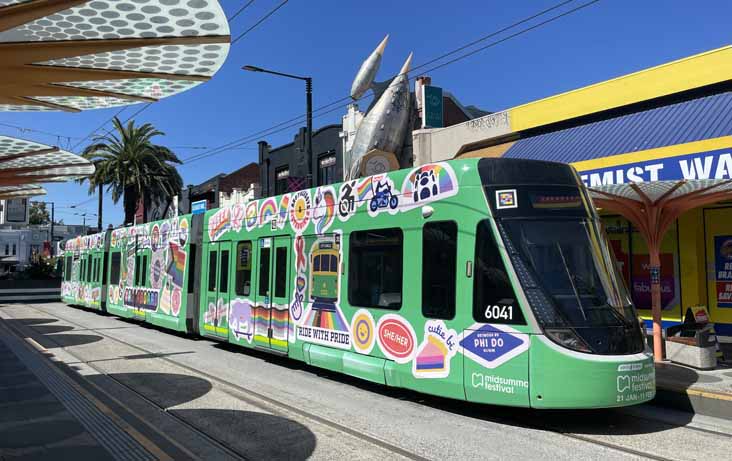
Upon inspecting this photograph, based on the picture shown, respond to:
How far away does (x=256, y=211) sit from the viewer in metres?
12.6

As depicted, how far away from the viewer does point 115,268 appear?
22.1 metres

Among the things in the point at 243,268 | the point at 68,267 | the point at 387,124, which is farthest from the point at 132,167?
the point at 243,268

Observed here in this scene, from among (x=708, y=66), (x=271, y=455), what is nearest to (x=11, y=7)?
(x=271, y=455)

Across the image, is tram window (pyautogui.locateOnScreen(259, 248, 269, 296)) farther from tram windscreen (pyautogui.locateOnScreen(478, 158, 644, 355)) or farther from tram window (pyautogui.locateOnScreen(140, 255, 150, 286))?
tram window (pyautogui.locateOnScreen(140, 255, 150, 286))

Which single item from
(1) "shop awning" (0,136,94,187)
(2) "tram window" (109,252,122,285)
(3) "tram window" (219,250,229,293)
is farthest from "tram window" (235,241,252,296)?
(2) "tram window" (109,252,122,285)

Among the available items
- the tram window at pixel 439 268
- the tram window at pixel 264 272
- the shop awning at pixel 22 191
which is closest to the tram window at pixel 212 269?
the tram window at pixel 264 272

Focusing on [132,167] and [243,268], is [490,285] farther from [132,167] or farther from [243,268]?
[132,167]

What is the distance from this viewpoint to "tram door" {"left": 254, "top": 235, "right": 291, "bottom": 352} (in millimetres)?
11195

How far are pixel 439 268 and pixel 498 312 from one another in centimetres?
112

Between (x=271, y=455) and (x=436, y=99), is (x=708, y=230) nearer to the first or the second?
(x=271, y=455)

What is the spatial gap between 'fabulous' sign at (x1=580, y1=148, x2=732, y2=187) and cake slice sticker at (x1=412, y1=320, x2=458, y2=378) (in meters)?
4.60

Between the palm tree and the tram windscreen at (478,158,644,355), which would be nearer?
the tram windscreen at (478,158,644,355)

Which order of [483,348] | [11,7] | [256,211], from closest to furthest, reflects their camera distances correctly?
[11,7] → [483,348] → [256,211]

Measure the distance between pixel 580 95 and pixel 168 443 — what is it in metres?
13.4
